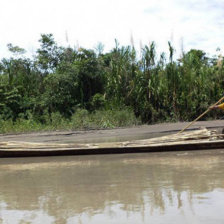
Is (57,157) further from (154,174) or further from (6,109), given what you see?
(6,109)

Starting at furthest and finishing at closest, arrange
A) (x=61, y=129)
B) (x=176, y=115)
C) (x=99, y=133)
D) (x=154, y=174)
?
(x=176, y=115) → (x=61, y=129) → (x=99, y=133) → (x=154, y=174)

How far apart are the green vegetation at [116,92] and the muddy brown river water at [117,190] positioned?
328 inches

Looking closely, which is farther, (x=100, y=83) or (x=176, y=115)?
(x=100, y=83)

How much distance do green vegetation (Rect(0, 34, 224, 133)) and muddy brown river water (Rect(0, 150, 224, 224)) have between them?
832 centimetres

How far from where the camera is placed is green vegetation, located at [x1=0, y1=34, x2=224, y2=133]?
1512cm

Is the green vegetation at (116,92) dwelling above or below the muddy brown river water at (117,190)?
above

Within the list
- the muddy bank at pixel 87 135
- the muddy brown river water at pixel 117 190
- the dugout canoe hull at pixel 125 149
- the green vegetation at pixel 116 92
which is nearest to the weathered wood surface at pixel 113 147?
the dugout canoe hull at pixel 125 149

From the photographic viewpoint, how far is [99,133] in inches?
476

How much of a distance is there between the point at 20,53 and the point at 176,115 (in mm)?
9112

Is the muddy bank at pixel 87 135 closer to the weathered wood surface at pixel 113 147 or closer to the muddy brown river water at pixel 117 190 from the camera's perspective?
the weathered wood surface at pixel 113 147

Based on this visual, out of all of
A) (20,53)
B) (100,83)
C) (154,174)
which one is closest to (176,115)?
(100,83)

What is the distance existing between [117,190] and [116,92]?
38.3 feet

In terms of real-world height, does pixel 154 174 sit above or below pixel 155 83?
below

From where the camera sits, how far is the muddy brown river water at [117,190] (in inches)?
118
